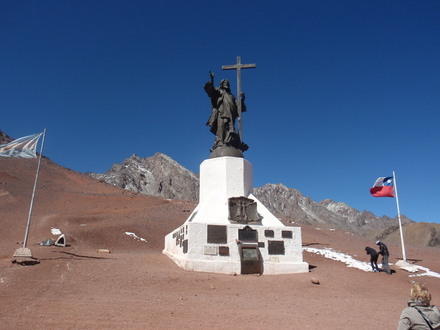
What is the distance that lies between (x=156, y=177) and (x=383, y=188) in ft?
236

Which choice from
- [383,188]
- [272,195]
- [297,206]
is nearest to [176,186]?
[297,206]

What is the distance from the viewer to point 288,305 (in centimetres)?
845

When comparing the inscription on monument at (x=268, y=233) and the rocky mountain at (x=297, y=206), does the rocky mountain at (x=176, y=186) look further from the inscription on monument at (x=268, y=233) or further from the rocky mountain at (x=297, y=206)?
the inscription on monument at (x=268, y=233)

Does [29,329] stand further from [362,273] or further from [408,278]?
[408,278]

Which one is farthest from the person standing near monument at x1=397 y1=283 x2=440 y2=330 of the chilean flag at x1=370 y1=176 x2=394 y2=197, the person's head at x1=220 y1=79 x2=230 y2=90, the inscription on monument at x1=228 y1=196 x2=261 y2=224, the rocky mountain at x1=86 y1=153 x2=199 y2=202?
the rocky mountain at x1=86 y1=153 x2=199 y2=202

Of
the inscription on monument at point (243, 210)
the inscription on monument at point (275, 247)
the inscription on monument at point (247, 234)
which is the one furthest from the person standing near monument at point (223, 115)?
the inscription on monument at point (275, 247)

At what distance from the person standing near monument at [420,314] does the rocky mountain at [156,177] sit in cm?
7343

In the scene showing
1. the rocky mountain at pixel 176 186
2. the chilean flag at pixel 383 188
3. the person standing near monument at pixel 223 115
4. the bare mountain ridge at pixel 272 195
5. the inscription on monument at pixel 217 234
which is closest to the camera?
the inscription on monument at pixel 217 234

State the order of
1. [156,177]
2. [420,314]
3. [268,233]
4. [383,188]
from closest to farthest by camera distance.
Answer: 1. [420,314]
2. [268,233]
3. [383,188]
4. [156,177]

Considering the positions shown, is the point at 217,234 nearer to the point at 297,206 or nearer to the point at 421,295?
the point at 421,295

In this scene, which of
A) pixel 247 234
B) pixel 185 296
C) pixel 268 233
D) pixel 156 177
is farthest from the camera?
A: pixel 156 177

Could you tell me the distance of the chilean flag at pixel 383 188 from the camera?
1858 centimetres

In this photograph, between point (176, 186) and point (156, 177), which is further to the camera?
point (176, 186)

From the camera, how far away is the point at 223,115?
15.8m
